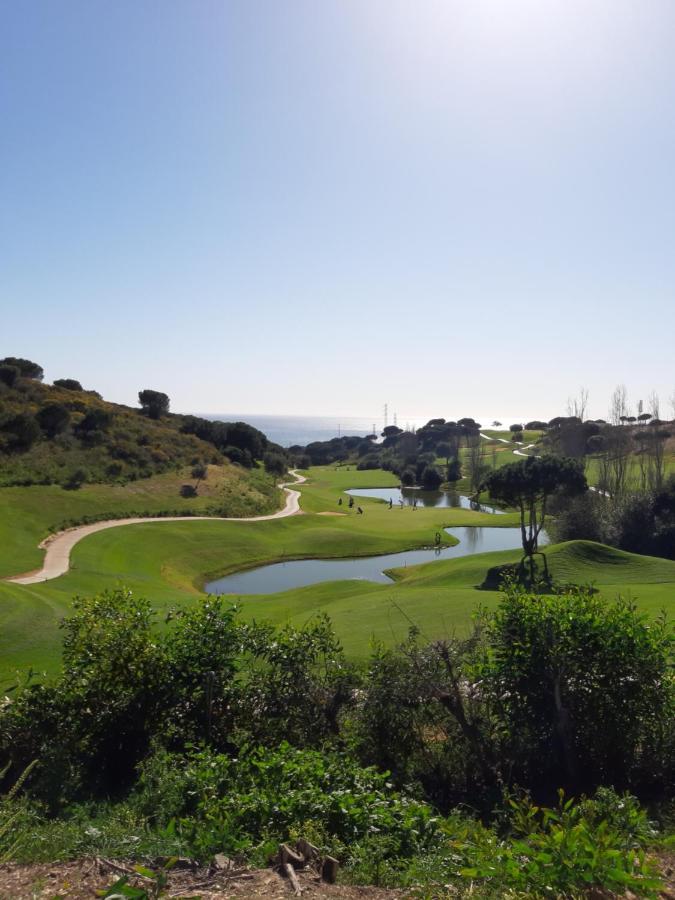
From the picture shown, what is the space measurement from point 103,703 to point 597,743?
24.2 ft

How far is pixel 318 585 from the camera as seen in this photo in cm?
3184

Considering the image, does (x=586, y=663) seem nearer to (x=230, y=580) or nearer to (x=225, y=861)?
(x=225, y=861)

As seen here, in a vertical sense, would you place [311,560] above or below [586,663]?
below

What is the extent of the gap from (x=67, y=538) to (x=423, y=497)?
5981 cm

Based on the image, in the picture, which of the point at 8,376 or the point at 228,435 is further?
the point at 228,435

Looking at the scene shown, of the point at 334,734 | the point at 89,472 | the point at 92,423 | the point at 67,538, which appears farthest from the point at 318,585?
the point at 92,423

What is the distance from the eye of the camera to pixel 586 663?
814 cm

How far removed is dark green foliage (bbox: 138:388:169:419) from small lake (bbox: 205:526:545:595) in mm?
50872

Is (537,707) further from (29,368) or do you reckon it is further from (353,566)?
(29,368)

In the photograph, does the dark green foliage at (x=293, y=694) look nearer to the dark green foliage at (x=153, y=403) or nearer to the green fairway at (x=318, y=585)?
the green fairway at (x=318, y=585)

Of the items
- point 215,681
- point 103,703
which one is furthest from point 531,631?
point 103,703

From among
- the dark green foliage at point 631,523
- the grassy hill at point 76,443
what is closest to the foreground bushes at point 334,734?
the dark green foliage at point 631,523

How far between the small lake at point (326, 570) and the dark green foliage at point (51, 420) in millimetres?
28820

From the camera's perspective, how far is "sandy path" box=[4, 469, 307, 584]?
29.7 meters
